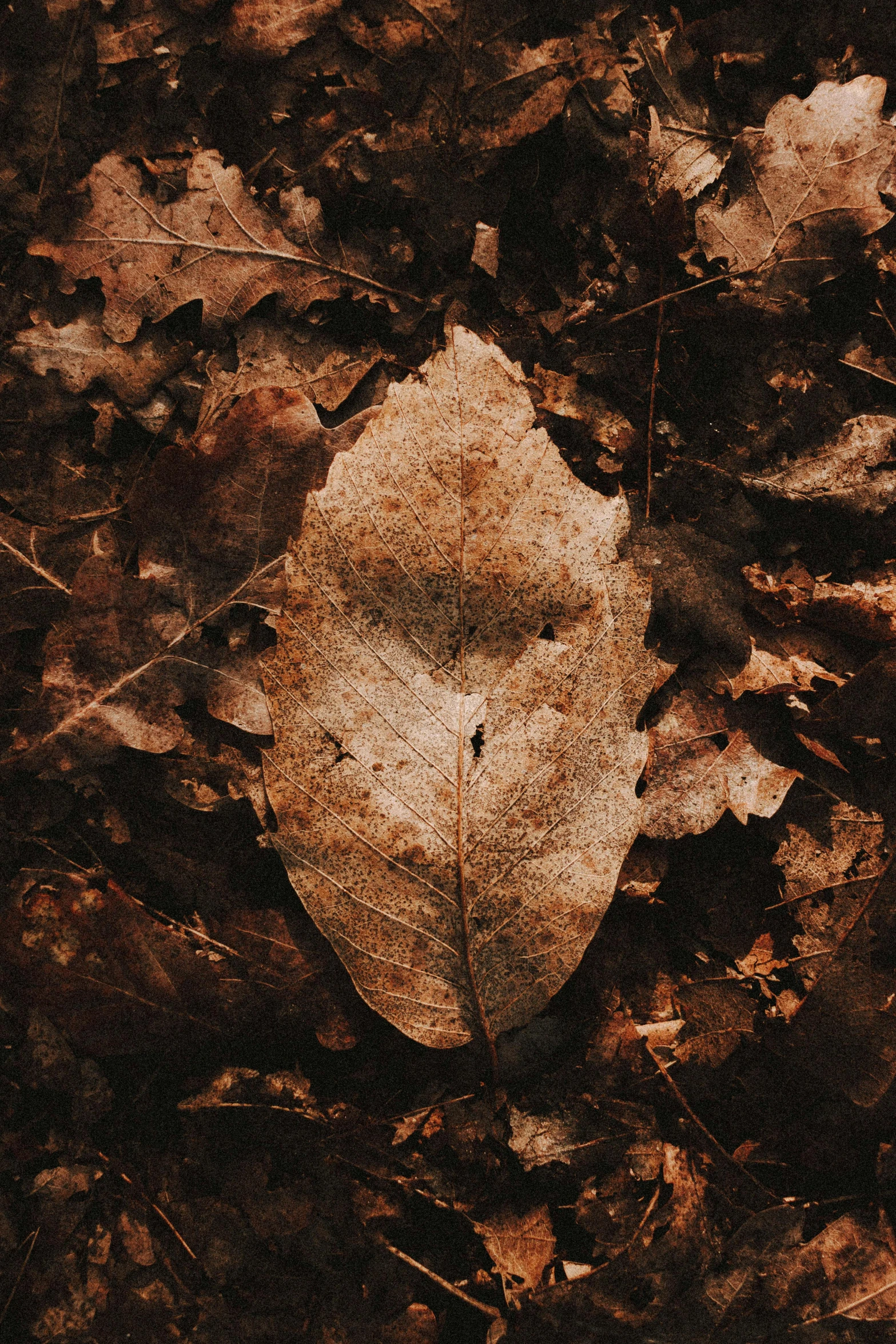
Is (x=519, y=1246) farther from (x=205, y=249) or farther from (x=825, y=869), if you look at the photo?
(x=205, y=249)

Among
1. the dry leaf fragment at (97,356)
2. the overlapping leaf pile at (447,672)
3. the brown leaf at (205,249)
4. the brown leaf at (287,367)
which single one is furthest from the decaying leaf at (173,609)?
the brown leaf at (205,249)

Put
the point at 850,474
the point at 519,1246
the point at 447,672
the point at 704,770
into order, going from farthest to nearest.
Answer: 1. the point at 850,474
2. the point at 704,770
3. the point at 519,1246
4. the point at 447,672

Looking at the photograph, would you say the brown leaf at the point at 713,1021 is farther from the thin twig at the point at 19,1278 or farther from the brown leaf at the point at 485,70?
the brown leaf at the point at 485,70

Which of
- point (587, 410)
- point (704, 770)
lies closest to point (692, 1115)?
point (704, 770)

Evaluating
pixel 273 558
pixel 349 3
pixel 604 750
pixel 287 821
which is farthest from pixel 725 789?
pixel 349 3

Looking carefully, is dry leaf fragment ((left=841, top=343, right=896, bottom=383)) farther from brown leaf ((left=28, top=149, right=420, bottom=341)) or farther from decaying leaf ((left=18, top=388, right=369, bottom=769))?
decaying leaf ((left=18, top=388, right=369, bottom=769))

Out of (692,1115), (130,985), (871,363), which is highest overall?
(871,363)

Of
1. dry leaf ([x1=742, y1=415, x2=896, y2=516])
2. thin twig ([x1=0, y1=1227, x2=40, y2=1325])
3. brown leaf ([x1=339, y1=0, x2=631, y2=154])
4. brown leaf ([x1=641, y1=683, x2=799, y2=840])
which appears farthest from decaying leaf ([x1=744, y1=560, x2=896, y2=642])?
thin twig ([x1=0, y1=1227, x2=40, y2=1325])
